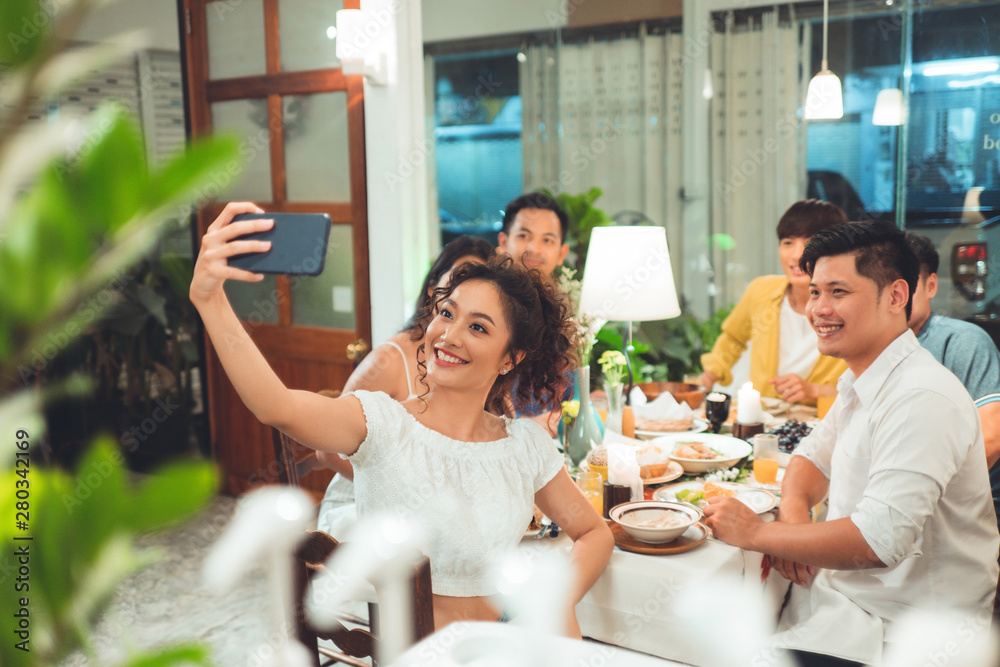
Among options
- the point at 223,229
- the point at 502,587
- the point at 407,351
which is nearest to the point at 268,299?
the point at 407,351

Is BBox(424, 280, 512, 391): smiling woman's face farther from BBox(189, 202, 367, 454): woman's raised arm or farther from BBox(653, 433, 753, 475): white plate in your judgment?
BBox(653, 433, 753, 475): white plate

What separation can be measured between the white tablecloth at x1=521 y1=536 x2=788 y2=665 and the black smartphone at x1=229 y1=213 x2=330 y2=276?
3.30 feet

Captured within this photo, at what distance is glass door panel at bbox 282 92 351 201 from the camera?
11.5 ft

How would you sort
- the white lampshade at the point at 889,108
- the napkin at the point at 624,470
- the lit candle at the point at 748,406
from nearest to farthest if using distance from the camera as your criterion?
the napkin at the point at 624,470, the lit candle at the point at 748,406, the white lampshade at the point at 889,108

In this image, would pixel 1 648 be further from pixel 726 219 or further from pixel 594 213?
pixel 726 219

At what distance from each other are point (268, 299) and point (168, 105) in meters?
2.17

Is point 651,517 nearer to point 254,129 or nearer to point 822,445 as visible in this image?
point 822,445

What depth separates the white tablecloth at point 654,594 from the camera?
4.97 feet

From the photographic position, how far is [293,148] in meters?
3.59

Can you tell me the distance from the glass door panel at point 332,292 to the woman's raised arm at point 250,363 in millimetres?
2227

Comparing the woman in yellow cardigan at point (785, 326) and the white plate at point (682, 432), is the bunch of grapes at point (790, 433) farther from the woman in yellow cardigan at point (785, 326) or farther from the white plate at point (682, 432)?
the woman in yellow cardigan at point (785, 326)

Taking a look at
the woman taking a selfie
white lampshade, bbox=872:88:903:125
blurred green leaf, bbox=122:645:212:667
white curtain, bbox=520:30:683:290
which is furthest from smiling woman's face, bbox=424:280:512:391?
white curtain, bbox=520:30:683:290

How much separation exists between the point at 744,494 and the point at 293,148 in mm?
2559

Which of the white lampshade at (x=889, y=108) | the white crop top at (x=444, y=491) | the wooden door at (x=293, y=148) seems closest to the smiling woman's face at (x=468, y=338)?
the white crop top at (x=444, y=491)
